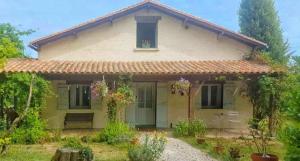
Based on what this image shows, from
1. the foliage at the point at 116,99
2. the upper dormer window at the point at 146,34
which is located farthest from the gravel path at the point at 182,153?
the upper dormer window at the point at 146,34

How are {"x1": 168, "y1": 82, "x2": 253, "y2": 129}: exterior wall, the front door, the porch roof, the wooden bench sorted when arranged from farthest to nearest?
the front door → {"x1": 168, "y1": 82, "x2": 253, "y2": 129}: exterior wall → the wooden bench → the porch roof

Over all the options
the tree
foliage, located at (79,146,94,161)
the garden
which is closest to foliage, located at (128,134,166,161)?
the garden

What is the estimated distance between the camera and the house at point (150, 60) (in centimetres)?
1878

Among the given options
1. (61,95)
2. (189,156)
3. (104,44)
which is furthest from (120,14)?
(189,156)

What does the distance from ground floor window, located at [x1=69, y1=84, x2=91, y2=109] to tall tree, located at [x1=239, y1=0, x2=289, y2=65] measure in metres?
17.5

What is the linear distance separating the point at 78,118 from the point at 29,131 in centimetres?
395

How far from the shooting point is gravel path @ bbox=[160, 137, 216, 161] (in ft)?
38.4

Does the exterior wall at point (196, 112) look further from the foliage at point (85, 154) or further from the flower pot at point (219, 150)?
the foliage at point (85, 154)

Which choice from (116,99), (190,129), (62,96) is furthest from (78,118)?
(190,129)

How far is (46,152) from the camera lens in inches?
492

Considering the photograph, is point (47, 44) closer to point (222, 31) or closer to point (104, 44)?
point (104, 44)

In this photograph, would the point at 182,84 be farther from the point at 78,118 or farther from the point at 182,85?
the point at 78,118

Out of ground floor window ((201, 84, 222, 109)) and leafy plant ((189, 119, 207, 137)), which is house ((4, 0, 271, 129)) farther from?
leafy plant ((189, 119, 207, 137))

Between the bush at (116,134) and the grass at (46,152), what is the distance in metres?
0.44
